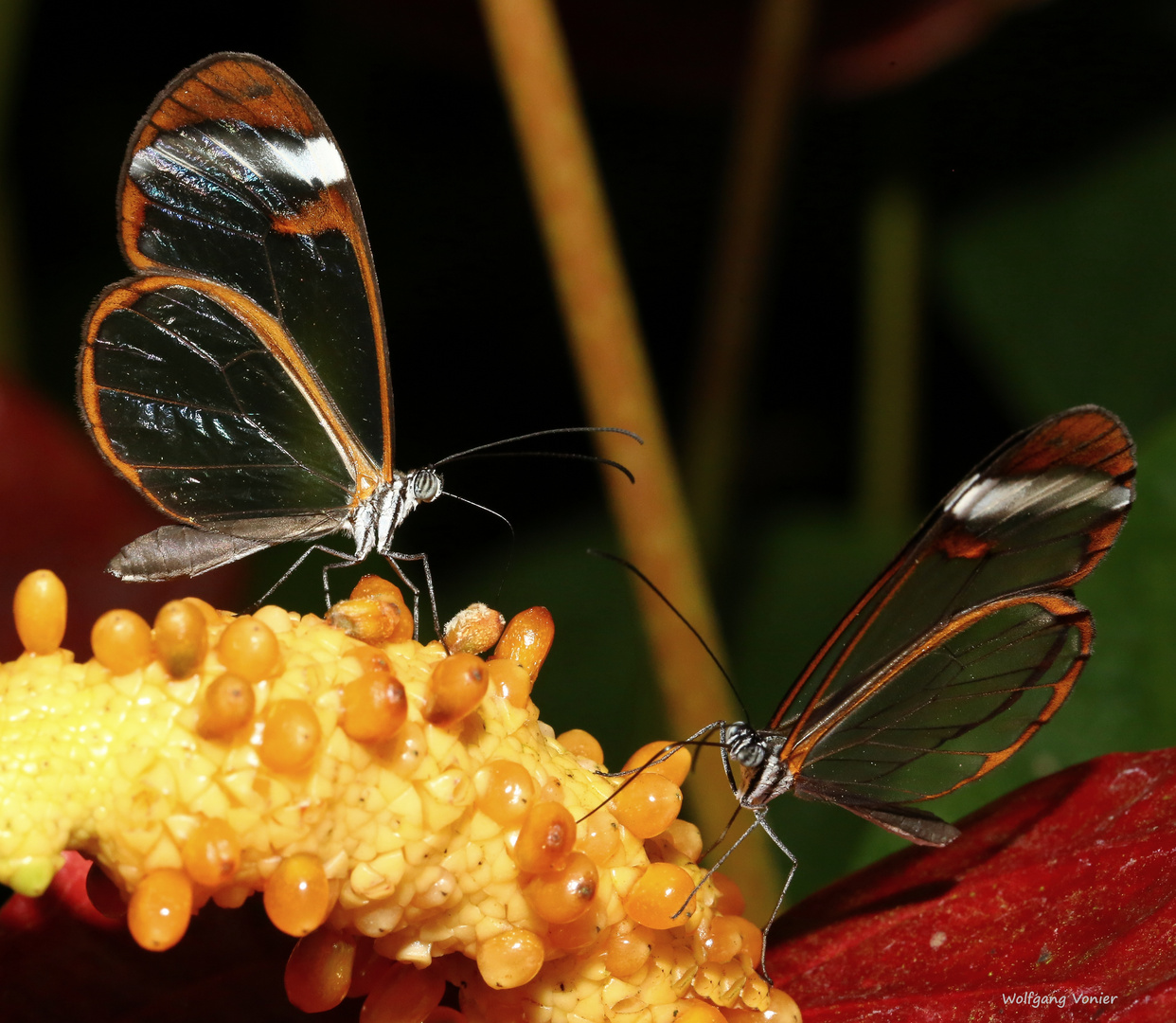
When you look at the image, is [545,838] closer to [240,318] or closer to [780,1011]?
[780,1011]

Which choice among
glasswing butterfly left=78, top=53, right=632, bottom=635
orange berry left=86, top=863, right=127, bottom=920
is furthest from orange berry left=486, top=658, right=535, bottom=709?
glasswing butterfly left=78, top=53, right=632, bottom=635

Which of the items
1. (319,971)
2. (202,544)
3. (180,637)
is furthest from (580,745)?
(202,544)

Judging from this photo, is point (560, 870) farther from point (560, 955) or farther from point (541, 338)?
point (541, 338)

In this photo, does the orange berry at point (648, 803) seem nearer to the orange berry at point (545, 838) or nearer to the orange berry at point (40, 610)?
the orange berry at point (545, 838)

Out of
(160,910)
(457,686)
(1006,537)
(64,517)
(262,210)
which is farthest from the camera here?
(64,517)

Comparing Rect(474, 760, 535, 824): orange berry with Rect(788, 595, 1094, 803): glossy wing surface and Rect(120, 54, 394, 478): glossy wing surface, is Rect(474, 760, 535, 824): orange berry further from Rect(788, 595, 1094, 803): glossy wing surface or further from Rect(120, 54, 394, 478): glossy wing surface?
Rect(120, 54, 394, 478): glossy wing surface

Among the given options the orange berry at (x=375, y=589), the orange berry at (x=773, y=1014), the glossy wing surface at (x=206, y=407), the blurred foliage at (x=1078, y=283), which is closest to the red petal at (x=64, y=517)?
the glossy wing surface at (x=206, y=407)

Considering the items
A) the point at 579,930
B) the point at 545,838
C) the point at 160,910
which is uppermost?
the point at 160,910
